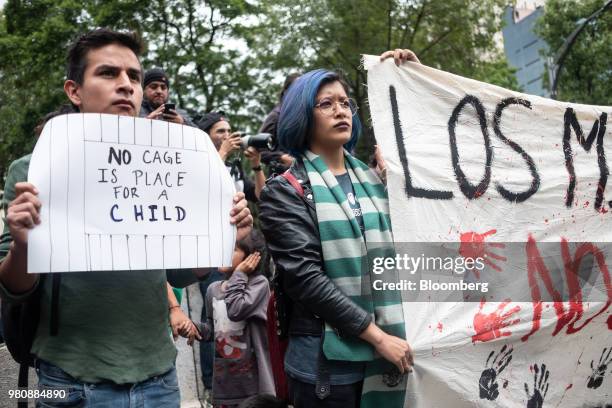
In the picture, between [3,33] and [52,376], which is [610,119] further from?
[3,33]

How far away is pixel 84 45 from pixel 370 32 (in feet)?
44.7

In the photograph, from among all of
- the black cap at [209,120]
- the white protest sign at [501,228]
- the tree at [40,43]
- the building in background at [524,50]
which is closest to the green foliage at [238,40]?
the tree at [40,43]

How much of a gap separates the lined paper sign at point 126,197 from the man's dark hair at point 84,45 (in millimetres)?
302

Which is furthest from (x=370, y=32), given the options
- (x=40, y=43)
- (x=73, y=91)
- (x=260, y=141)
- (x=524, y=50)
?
(x=524, y=50)

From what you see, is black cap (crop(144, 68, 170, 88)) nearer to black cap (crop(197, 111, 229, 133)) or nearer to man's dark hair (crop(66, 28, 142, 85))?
black cap (crop(197, 111, 229, 133))

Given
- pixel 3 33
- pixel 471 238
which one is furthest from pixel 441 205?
pixel 3 33

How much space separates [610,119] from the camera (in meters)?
3.31

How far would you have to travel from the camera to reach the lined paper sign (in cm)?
175

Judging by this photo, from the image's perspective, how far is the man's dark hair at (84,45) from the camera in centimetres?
208

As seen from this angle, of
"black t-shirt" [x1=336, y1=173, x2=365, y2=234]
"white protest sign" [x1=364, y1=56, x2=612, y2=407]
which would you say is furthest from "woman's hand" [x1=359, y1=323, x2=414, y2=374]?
"black t-shirt" [x1=336, y1=173, x2=365, y2=234]

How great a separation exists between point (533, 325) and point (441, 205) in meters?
0.66

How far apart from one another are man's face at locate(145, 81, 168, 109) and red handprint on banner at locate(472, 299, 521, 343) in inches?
128

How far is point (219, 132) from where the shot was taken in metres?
5.16

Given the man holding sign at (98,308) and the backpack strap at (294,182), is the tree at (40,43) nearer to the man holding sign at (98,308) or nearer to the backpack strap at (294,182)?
the backpack strap at (294,182)
